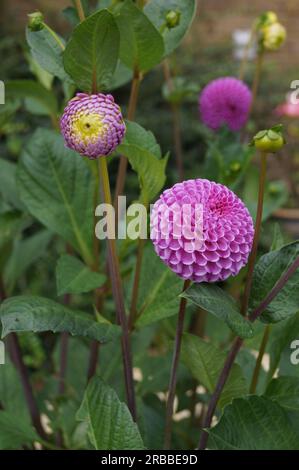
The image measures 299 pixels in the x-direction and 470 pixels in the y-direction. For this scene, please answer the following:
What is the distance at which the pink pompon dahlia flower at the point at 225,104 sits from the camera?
649 millimetres

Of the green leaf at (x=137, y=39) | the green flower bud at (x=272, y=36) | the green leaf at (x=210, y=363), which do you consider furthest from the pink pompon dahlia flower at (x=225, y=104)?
the green leaf at (x=210, y=363)

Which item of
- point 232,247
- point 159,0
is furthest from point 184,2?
point 232,247

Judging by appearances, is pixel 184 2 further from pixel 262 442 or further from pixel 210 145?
pixel 262 442

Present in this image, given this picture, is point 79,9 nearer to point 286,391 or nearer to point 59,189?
point 59,189

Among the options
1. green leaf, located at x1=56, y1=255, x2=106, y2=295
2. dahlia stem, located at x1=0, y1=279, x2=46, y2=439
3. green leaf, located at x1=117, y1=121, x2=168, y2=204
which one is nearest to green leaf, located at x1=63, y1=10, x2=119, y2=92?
green leaf, located at x1=117, y1=121, x2=168, y2=204

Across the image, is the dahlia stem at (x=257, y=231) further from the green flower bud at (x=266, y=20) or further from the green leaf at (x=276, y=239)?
the green flower bud at (x=266, y=20)

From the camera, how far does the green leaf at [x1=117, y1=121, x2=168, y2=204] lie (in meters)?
0.43

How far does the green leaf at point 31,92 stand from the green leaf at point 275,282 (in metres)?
0.26

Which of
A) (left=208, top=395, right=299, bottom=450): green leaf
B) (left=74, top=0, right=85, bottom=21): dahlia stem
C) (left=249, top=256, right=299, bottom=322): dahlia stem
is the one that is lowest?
(left=208, top=395, right=299, bottom=450): green leaf

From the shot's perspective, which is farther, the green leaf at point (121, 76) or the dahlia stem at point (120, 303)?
the green leaf at point (121, 76)

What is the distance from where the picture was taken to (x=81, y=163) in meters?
0.59

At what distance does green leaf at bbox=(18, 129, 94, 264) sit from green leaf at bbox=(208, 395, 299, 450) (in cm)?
21

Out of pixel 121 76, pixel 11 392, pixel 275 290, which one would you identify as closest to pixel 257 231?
pixel 275 290

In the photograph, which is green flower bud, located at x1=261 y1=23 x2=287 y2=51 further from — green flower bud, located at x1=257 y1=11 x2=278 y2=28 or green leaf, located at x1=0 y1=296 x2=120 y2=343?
green leaf, located at x1=0 y1=296 x2=120 y2=343
